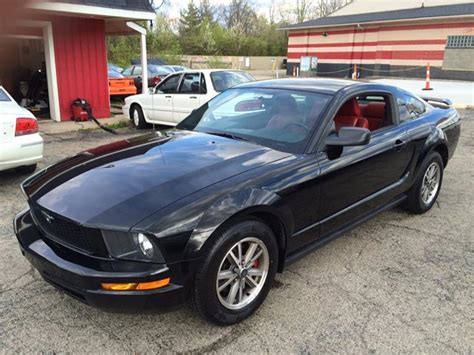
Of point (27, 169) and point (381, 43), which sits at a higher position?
point (381, 43)

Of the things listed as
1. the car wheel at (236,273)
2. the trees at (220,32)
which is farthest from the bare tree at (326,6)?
the car wheel at (236,273)

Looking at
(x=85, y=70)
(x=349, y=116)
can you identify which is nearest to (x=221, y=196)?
(x=349, y=116)

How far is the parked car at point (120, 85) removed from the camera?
15133 millimetres

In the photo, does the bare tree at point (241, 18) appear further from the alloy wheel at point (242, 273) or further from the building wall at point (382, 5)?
the alloy wheel at point (242, 273)

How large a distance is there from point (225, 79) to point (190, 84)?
79 cm

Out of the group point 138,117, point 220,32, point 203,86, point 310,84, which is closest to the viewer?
point 310,84

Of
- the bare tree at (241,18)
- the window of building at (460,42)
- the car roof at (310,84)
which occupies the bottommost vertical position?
the car roof at (310,84)

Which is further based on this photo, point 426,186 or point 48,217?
point 426,186

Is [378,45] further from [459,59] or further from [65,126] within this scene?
[65,126]

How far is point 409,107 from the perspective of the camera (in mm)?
4547

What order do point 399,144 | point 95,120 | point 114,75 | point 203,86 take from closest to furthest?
point 399,144
point 203,86
point 95,120
point 114,75

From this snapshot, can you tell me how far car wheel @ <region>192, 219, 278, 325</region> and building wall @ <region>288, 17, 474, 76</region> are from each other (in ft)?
87.9

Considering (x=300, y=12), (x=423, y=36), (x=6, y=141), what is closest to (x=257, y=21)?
(x=300, y=12)

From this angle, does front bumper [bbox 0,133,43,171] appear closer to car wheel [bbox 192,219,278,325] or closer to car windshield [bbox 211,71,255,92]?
car wheel [bbox 192,219,278,325]
